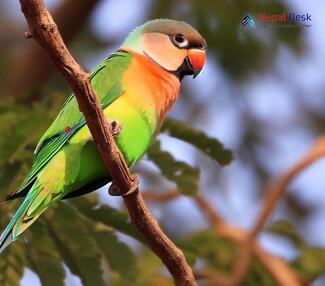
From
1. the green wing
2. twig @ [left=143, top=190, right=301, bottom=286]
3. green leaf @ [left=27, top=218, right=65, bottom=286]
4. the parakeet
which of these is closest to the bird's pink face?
the parakeet

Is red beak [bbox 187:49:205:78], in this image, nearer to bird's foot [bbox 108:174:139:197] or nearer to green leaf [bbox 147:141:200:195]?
green leaf [bbox 147:141:200:195]

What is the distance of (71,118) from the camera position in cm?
261

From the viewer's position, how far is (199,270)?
374 centimetres

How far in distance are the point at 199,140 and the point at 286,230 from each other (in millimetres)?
1138

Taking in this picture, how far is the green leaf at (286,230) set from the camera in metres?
3.84

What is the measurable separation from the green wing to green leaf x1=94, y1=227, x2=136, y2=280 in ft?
1.29

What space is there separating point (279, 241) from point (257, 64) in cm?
121

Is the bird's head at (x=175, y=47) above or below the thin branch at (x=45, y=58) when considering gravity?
above

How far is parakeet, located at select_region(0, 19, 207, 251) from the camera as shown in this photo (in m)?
2.50

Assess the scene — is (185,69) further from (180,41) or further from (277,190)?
(277,190)

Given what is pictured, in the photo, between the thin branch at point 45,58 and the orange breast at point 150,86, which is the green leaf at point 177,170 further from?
the thin branch at point 45,58

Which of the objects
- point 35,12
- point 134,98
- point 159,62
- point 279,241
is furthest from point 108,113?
point 279,241

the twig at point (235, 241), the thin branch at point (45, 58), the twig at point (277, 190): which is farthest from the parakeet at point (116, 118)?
the thin branch at point (45, 58)

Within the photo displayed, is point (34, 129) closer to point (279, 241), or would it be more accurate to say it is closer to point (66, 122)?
point (66, 122)
